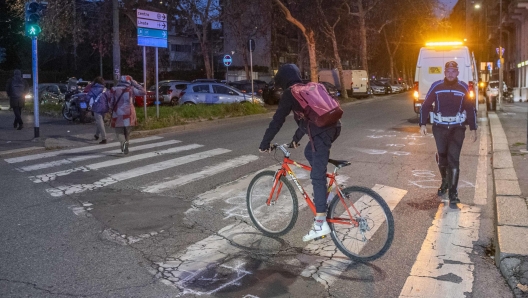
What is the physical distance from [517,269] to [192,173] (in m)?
6.03

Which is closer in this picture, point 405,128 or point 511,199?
point 511,199

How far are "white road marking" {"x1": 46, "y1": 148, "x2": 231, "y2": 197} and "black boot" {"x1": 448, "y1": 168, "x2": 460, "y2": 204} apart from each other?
5.01 metres

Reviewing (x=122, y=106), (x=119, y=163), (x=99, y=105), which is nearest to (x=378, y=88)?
(x=99, y=105)

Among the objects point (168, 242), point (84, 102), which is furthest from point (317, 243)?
point (84, 102)

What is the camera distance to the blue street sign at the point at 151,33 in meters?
17.8

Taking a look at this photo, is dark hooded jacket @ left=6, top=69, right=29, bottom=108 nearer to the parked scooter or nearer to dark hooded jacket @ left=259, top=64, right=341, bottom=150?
the parked scooter

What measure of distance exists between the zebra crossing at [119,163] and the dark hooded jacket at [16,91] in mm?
4429

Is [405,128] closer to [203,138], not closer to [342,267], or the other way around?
[203,138]

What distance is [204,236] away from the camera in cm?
632

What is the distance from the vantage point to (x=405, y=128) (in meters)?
18.3

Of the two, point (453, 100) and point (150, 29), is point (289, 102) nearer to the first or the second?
point (453, 100)

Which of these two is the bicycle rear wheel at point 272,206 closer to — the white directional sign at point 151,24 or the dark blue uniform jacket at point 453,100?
the dark blue uniform jacket at point 453,100

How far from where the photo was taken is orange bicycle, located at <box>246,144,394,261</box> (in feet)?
17.5

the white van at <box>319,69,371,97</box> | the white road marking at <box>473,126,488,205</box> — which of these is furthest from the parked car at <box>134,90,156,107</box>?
the white van at <box>319,69,371,97</box>
